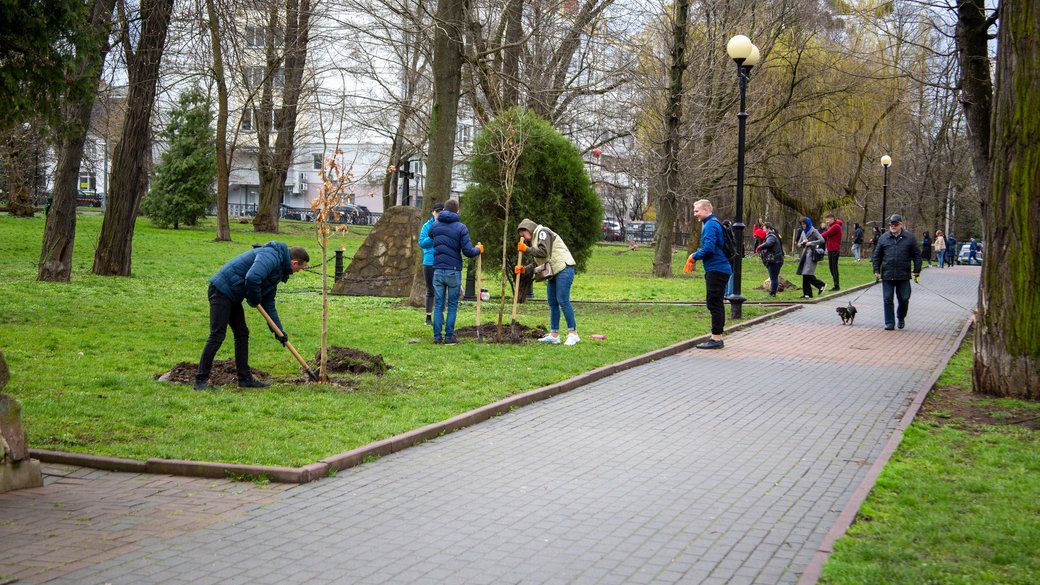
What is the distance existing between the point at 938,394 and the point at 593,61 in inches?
803

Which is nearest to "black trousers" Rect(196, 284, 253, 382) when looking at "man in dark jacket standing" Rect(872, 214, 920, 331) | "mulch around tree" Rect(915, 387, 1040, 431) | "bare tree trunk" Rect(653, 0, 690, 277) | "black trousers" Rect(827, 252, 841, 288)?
"mulch around tree" Rect(915, 387, 1040, 431)

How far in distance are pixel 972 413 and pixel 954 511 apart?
12.9ft

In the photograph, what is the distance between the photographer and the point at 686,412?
33.6ft

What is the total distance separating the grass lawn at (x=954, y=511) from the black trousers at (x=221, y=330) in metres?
5.92

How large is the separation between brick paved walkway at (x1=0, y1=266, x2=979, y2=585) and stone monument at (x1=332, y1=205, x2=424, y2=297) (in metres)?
12.3

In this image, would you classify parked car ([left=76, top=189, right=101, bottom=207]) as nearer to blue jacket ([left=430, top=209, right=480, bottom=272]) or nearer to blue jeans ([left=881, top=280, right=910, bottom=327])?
blue jacket ([left=430, top=209, right=480, bottom=272])

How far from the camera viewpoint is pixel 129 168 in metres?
23.6

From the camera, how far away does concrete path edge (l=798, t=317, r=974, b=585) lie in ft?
17.7

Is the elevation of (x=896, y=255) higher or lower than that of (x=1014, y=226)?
lower

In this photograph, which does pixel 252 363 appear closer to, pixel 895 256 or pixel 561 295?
pixel 561 295

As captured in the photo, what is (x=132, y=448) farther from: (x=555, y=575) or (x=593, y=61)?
(x=593, y=61)

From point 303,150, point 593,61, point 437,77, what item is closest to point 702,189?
point 593,61

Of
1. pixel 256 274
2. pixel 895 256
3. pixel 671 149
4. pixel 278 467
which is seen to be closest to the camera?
pixel 278 467

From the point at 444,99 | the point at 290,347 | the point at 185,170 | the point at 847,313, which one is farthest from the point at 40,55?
the point at 185,170
